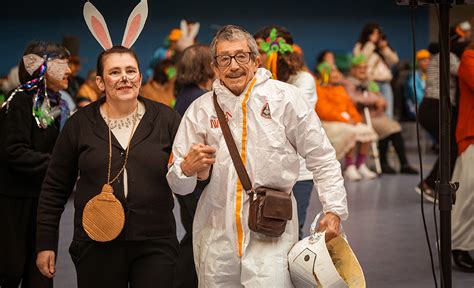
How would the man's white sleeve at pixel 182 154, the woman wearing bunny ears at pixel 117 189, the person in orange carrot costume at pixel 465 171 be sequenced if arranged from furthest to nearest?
the person in orange carrot costume at pixel 465 171
the woman wearing bunny ears at pixel 117 189
the man's white sleeve at pixel 182 154

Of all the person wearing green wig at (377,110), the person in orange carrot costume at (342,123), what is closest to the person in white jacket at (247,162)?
the person in orange carrot costume at (342,123)

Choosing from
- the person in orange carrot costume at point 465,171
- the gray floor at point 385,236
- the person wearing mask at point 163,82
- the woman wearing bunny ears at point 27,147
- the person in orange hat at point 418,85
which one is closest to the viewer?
the woman wearing bunny ears at point 27,147

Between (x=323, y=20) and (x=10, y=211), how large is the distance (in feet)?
42.8

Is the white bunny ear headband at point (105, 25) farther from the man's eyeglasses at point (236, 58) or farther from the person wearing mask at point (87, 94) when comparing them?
the person wearing mask at point (87, 94)

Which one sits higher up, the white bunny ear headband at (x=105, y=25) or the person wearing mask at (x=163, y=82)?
the person wearing mask at (x=163, y=82)

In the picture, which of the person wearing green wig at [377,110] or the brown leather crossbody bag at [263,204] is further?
the person wearing green wig at [377,110]

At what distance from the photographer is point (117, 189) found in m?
3.78

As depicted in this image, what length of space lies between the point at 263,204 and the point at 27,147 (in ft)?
5.75

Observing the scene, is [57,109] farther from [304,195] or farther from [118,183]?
[304,195]

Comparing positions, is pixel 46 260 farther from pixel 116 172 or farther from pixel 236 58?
pixel 236 58

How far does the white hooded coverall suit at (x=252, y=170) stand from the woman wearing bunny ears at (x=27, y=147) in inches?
52.5

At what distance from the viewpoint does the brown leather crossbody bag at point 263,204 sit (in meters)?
3.57

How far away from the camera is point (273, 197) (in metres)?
3.59

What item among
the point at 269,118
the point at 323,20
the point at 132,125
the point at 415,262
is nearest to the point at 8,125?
the point at 132,125
